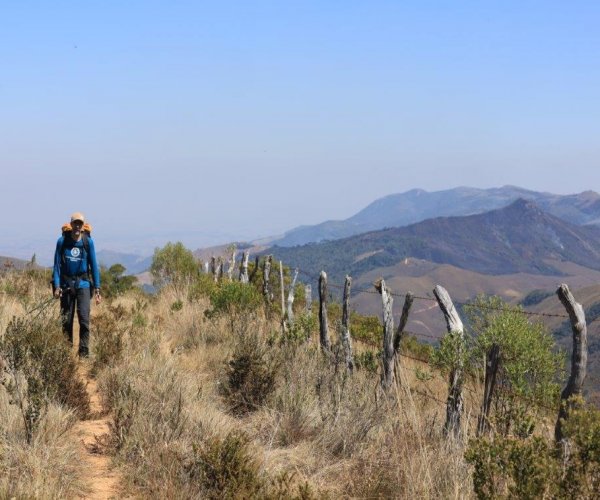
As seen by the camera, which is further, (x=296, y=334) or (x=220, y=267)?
(x=220, y=267)

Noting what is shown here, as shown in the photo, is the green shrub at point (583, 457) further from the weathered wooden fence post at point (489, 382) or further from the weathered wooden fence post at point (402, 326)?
the weathered wooden fence post at point (402, 326)

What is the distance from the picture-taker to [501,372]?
19.7ft

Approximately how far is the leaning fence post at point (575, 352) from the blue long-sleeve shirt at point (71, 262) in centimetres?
630

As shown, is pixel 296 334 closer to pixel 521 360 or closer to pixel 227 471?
pixel 521 360

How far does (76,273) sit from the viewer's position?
29.4ft

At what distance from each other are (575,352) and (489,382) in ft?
2.60

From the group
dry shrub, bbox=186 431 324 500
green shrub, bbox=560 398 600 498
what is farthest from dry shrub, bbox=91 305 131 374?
green shrub, bbox=560 398 600 498

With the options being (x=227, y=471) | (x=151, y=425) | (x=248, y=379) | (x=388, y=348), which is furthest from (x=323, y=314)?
(x=227, y=471)

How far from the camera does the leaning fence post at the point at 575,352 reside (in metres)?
5.34

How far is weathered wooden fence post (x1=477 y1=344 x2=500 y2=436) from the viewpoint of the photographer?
5.53m

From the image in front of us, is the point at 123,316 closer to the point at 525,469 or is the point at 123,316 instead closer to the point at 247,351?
the point at 247,351

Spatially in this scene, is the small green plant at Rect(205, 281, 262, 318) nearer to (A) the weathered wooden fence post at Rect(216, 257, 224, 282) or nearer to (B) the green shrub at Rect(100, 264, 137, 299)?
(B) the green shrub at Rect(100, 264, 137, 299)

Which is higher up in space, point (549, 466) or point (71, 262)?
point (71, 262)

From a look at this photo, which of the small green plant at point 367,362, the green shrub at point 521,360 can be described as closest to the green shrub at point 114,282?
the small green plant at point 367,362
